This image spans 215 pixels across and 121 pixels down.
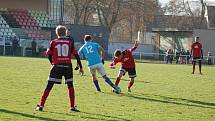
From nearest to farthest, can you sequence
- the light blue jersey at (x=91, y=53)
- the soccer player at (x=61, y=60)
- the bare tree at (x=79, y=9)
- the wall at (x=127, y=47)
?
the soccer player at (x=61, y=60) → the light blue jersey at (x=91, y=53) → the wall at (x=127, y=47) → the bare tree at (x=79, y=9)

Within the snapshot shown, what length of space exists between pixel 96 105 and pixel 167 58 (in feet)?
126

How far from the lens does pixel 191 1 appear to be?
81938 millimetres

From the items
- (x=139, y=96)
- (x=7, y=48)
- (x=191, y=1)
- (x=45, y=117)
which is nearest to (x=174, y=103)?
(x=139, y=96)

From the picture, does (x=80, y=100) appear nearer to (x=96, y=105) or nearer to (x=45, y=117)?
(x=96, y=105)

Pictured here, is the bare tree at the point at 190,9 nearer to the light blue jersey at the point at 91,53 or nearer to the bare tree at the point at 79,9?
the bare tree at the point at 79,9

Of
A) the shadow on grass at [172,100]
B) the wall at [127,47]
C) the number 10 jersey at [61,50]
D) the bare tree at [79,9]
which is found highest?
the bare tree at [79,9]

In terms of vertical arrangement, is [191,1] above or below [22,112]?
above

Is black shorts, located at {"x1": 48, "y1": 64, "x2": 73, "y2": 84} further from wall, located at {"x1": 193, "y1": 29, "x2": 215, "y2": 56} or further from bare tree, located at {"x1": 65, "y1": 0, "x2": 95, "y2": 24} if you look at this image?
bare tree, located at {"x1": 65, "y1": 0, "x2": 95, "y2": 24}

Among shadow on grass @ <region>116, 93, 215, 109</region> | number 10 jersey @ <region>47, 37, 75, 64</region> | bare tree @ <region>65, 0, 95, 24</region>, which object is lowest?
shadow on grass @ <region>116, 93, 215, 109</region>

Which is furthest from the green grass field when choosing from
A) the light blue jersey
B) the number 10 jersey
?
the number 10 jersey

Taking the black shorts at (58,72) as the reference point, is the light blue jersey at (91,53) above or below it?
above

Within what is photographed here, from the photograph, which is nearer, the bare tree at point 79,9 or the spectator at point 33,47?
the spectator at point 33,47

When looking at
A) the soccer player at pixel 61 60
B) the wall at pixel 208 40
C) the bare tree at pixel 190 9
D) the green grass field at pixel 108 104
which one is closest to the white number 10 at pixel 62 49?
the soccer player at pixel 61 60

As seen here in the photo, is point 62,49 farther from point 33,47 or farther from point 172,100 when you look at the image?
point 33,47
